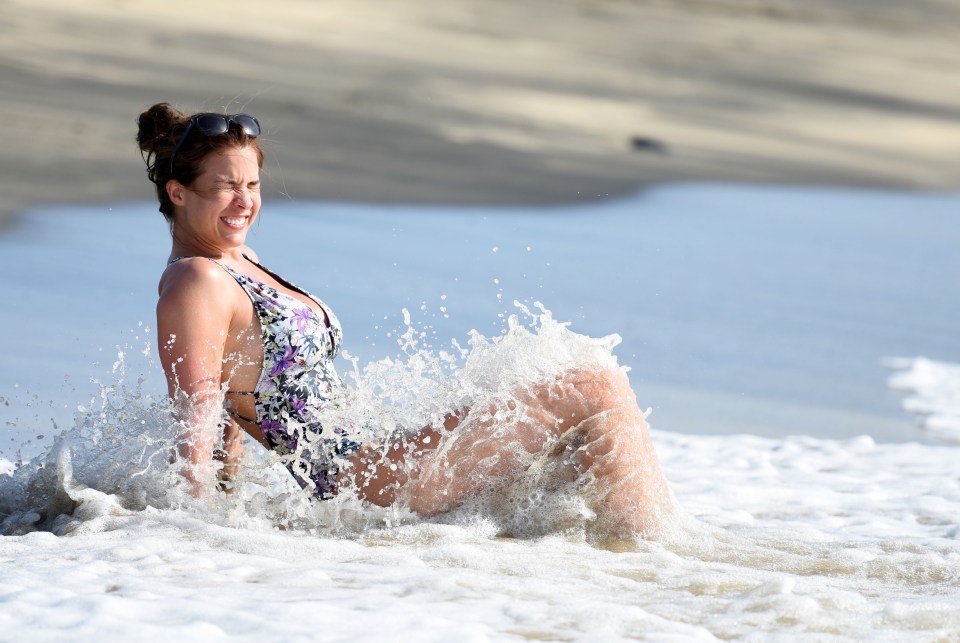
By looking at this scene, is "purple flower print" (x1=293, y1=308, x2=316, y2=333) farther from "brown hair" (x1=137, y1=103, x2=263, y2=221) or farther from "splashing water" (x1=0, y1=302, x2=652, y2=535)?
"brown hair" (x1=137, y1=103, x2=263, y2=221)

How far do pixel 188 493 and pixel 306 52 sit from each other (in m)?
11.7

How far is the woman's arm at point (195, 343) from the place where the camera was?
4.27 metres

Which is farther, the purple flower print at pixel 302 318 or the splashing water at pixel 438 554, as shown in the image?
the purple flower print at pixel 302 318

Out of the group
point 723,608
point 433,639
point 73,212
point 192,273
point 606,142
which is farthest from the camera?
point 606,142

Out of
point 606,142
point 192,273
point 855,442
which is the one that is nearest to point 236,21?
point 606,142

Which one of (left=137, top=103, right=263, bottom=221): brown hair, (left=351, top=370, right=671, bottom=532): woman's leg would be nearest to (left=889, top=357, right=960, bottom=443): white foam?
(left=351, top=370, right=671, bottom=532): woman's leg

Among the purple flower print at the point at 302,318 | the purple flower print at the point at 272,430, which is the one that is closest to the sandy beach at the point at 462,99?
the purple flower print at the point at 302,318

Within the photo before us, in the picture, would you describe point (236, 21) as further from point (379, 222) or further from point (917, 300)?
point (917, 300)

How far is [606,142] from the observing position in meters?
13.1

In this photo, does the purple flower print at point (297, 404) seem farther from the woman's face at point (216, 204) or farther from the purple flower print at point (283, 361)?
the woman's face at point (216, 204)

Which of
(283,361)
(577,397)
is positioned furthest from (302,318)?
(577,397)

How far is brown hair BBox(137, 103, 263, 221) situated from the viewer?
4621 mm

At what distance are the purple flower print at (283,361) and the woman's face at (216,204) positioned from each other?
1.23 feet

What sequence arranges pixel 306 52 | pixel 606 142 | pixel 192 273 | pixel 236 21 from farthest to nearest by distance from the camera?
pixel 236 21
pixel 306 52
pixel 606 142
pixel 192 273
